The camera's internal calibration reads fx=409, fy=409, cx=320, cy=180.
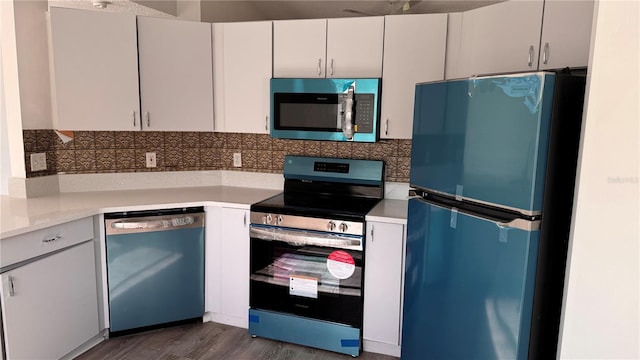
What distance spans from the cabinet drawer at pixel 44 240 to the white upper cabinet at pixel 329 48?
4.94ft

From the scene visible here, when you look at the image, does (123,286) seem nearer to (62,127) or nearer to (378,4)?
(62,127)

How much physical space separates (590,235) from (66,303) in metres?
2.50

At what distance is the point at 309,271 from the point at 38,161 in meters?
1.94

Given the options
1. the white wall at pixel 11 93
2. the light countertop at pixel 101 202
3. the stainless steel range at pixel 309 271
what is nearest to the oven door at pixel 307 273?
the stainless steel range at pixel 309 271

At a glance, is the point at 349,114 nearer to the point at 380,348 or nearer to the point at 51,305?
the point at 380,348

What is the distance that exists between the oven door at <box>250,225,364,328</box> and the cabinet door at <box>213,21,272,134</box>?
2.56ft

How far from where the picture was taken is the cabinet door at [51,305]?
6.43 feet

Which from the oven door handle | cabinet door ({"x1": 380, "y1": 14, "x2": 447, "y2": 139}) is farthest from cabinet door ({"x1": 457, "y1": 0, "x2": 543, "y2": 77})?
the oven door handle

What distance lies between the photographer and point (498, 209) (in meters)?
1.57

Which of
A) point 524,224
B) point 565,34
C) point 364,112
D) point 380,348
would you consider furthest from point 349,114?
point 380,348

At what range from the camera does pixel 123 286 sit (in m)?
2.51

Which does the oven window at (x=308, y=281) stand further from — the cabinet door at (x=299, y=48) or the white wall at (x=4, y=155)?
the white wall at (x=4, y=155)

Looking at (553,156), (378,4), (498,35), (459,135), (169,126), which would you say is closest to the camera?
(553,156)

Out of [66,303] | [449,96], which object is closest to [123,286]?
[66,303]
